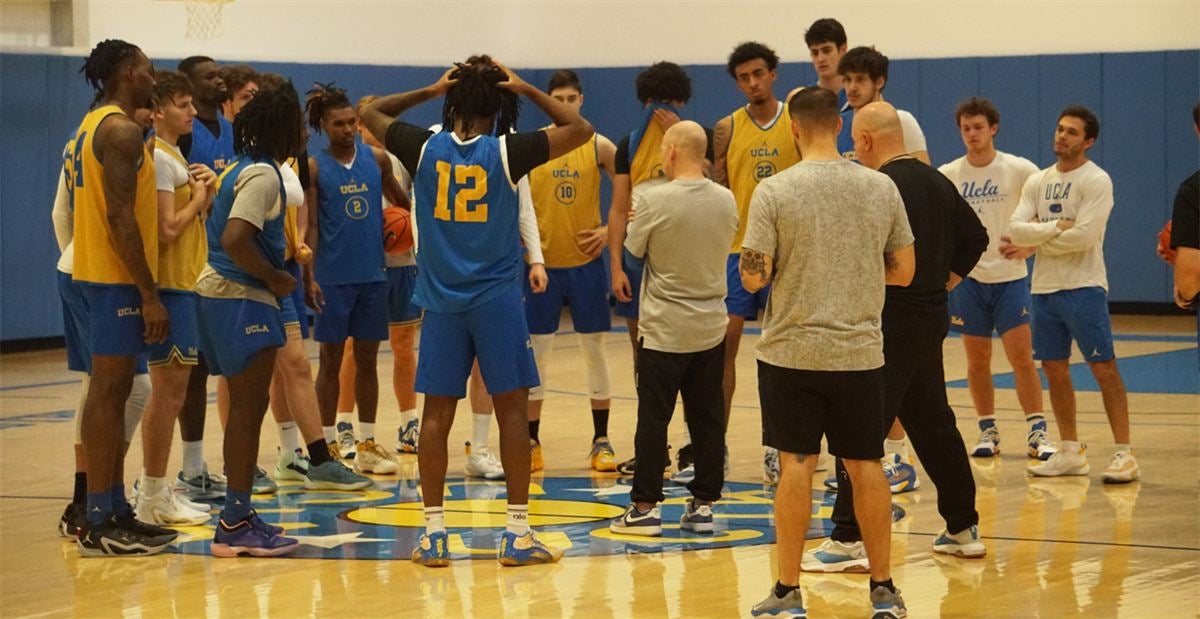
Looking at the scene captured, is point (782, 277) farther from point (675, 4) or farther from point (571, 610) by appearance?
point (675, 4)

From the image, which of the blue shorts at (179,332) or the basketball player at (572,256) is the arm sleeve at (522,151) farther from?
the basketball player at (572,256)

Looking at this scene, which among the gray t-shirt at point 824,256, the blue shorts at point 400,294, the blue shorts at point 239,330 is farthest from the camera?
the blue shorts at point 400,294

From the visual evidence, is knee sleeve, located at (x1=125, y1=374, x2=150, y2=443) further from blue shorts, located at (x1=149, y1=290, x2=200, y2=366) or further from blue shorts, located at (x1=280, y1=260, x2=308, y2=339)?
blue shorts, located at (x1=280, y1=260, x2=308, y2=339)

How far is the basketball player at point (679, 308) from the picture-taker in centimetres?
702

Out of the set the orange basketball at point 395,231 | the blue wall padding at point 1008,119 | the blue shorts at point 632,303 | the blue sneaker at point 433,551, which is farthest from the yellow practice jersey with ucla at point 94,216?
the blue wall padding at point 1008,119

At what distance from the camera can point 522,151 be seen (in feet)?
21.1

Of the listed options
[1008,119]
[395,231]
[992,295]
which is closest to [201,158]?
[395,231]

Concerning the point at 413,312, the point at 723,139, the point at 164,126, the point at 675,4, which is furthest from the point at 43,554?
the point at 675,4

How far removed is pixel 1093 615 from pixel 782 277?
164cm

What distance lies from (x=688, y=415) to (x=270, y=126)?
2339 millimetres

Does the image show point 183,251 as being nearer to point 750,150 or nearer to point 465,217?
point 465,217

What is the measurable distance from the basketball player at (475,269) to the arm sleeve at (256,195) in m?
0.71

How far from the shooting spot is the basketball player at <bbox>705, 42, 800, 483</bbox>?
8.30 m

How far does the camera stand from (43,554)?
22.4 feet
